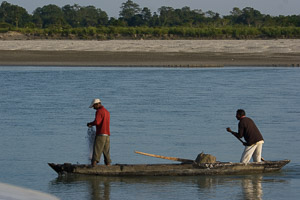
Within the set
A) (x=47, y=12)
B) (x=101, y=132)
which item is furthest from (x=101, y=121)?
(x=47, y=12)

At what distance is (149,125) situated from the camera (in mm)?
20016

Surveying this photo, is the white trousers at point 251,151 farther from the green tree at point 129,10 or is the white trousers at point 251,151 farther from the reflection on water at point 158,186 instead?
the green tree at point 129,10

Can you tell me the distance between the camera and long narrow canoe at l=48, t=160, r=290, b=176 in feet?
45.3

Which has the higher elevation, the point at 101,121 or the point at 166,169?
the point at 101,121

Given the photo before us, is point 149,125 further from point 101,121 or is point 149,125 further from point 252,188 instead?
point 252,188

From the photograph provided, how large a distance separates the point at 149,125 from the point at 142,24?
101626 mm

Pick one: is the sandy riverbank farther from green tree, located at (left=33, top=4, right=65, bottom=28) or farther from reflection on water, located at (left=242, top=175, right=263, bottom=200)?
green tree, located at (left=33, top=4, right=65, bottom=28)

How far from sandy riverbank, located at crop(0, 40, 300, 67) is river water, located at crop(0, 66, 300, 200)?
6.82m

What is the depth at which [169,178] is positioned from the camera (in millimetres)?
13914

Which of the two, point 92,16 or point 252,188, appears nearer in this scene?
point 252,188

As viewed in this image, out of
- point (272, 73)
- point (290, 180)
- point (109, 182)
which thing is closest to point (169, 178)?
point (109, 182)

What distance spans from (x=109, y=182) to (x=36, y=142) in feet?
14.4

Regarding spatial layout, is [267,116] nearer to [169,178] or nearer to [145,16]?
[169,178]

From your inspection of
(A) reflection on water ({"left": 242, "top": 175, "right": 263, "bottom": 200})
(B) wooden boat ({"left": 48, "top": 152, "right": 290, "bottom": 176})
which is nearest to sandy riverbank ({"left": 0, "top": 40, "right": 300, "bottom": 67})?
(B) wooden boat ({"left": 48, "top": 152, "right": 290, "bottom": 176})
